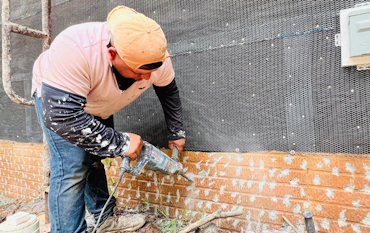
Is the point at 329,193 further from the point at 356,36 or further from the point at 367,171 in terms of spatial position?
the point at 356,36

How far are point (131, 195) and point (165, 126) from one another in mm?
692

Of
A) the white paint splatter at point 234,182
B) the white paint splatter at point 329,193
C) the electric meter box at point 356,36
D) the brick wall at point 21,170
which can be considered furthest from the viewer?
the brick wall at point 21,170

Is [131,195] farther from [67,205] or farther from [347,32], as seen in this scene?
[347,32]

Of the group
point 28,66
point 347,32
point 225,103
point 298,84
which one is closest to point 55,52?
point 225,103

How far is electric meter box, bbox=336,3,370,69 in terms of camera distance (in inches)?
56.9

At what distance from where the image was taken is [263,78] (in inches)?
72.8

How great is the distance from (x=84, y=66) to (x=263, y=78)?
98 cm

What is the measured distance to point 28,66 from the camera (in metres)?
3.49

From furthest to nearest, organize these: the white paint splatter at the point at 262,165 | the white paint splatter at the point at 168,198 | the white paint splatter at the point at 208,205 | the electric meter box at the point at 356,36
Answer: the white paint splatter at the point at 168,198 → the white paint splatter at the point at 208,205 → the white paint splatter at the point at 262,165 → the electric meter box at the point at 356,36

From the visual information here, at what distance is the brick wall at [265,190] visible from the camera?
63.7 inches

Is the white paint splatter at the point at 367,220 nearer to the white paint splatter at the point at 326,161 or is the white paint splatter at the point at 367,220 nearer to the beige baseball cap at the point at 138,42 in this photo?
the white paint splatter at the point at 326,161

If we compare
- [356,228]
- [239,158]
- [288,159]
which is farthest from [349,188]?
[239,158]

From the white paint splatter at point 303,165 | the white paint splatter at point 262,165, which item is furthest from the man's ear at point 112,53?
the white paint splatter at point 303,165

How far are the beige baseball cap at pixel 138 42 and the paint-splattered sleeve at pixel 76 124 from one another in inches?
12.8
